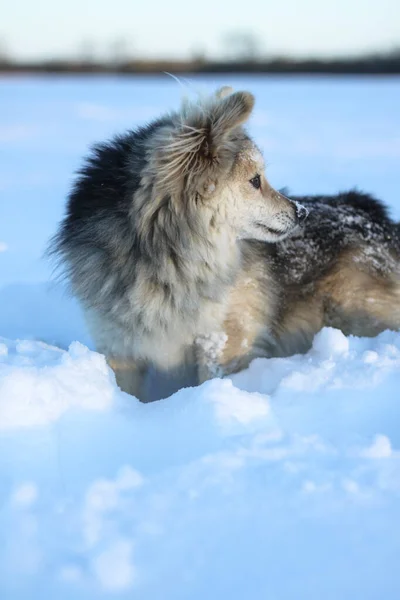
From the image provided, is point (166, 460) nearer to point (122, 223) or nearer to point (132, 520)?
point (132, 520)

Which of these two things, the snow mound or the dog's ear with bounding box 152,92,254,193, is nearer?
the snow mound

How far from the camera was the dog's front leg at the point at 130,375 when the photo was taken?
12.2 ft

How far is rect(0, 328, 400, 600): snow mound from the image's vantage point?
6.48 feet

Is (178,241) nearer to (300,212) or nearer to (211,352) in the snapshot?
(211,352)

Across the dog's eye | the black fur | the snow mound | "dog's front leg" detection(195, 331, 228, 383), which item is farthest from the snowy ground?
the black fur

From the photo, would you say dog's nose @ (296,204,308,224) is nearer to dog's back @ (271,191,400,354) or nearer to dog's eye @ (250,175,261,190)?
dog's eye @ (250,175,261,190)

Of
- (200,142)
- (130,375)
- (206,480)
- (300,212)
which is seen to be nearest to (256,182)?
(300,212)

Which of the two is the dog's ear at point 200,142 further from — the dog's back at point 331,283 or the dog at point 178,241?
the dog's back at point 331,283

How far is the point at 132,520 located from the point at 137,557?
162 mm

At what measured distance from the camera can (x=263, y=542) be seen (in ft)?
6.88

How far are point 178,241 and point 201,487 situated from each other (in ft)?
4.82

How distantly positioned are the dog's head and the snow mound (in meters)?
0.96

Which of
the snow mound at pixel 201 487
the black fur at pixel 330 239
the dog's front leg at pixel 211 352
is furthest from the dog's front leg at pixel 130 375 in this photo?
the black fur at pixel 330 239

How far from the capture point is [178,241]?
342cm
